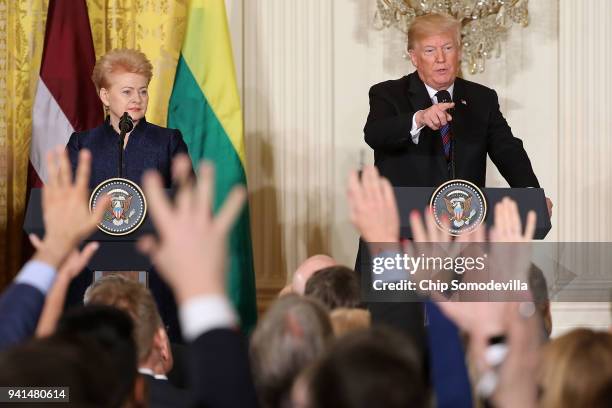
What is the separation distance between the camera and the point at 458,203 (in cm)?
349

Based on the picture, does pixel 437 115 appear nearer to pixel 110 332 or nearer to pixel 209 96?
pixel 209 96

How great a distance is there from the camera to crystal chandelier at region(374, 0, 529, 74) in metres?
5.71

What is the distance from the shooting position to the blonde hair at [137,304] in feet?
7.90

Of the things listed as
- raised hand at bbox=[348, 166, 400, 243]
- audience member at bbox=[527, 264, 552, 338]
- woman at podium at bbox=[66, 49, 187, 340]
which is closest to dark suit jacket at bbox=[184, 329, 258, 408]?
raised hand at bbox=[348, 166, 400, 243]

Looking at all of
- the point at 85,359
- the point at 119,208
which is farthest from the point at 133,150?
the point at 85,359

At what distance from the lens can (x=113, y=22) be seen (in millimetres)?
5828

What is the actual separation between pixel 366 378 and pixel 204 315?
0.88 feet

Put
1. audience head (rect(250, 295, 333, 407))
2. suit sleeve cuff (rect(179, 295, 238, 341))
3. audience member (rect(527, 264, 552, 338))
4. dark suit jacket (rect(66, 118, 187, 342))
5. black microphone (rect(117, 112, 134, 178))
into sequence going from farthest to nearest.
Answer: dark suit jacket (rect(66, 118, 187, 342)) → black microphone (rect(117, 112, 134, 178)) → audience member (rect(527, 264, 552, 338)) → audience head (rect(250, 295, 333, 407)) → suit sleeve cuff (rect(179, 295, 238, 341))

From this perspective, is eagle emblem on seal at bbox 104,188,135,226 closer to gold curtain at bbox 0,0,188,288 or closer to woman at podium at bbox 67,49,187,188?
woman at podium at bbox 67,49,187,188

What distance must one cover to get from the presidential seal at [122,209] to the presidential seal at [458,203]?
0.99 meters

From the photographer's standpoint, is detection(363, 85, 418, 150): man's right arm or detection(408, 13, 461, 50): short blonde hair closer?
detection(363, 85, 418, 150): man's right arm

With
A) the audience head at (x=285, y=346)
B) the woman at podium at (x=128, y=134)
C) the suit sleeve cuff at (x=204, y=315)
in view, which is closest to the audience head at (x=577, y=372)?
the audience head at (x=285, y=346)

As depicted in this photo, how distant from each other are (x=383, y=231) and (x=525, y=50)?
4.02m

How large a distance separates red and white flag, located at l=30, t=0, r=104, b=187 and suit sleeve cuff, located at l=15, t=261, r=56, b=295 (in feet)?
11.5
